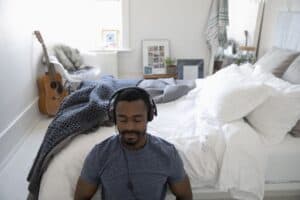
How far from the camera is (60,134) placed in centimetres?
176

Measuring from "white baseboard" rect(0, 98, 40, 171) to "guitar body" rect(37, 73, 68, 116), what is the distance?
9 cm

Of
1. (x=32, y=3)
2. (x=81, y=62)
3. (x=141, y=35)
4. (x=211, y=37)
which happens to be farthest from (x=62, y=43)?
(x=211, y=37)

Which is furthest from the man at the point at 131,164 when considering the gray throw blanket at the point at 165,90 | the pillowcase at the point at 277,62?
the pillowcase at the point at 277,62

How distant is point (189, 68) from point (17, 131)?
101 inches

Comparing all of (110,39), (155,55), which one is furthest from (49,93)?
(155,55)

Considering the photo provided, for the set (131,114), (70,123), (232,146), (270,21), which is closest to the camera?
(131,114)

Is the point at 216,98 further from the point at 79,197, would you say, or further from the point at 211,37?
the point at 211,37

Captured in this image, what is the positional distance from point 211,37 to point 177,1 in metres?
0.71

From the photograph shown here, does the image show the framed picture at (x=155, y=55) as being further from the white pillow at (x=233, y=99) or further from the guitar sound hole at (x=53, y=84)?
the white pillow at (x=233, y=99)

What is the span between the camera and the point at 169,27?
4641 mm

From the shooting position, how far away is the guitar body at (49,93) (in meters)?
3.68

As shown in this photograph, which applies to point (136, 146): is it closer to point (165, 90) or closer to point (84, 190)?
point (84, 190)

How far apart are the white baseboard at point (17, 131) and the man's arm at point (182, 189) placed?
68.9 inches

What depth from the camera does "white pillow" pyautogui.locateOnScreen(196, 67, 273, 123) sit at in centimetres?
183
